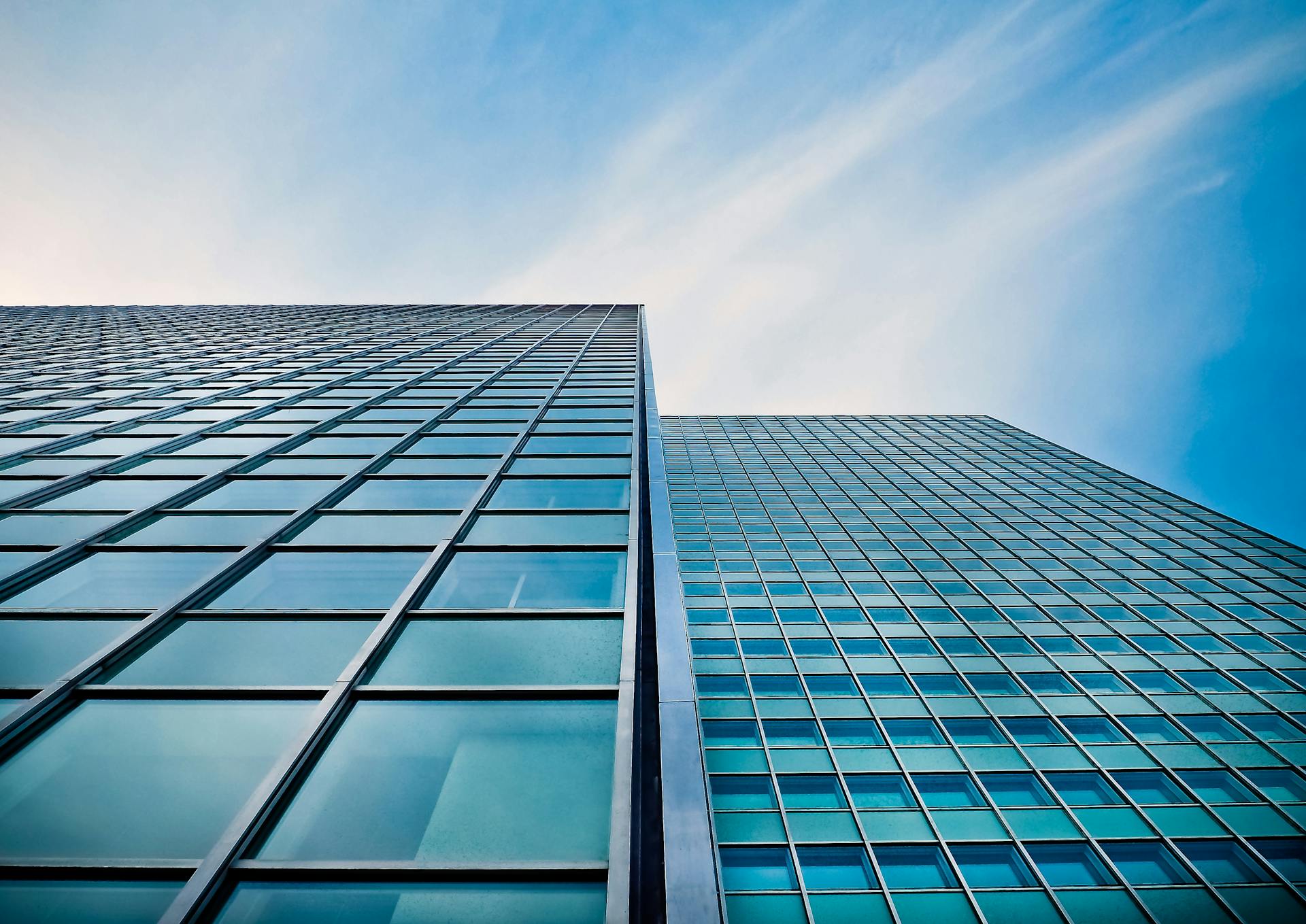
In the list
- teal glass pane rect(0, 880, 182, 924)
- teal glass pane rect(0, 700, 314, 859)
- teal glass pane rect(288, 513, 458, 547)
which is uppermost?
teal glass pane rect(288, 513, 458, 547)

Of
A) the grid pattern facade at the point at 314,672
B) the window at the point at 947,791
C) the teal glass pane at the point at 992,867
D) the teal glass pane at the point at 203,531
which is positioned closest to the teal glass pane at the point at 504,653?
the grid pattern facade at the point at 314,672

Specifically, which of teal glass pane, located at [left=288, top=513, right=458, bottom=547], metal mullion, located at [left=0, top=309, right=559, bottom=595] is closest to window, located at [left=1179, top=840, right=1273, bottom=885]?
teal glass pane, located at [left=288, top=513, right=458, bottom=547]

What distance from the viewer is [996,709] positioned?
21797 mm

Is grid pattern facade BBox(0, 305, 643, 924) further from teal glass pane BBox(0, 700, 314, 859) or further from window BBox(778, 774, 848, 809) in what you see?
window BBox(778, 774, 848, 809)

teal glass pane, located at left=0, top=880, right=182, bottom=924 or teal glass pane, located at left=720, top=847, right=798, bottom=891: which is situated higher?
teal glass pane, located at left=0, top=880, right=182, bottom=924

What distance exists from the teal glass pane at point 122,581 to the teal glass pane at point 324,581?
584 mm

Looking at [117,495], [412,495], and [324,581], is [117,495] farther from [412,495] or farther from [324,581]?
[324,581]

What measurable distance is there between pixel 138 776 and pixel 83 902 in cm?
104

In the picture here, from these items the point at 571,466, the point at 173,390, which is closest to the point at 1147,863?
the point at 571,466

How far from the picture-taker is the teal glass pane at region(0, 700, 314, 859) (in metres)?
4.29

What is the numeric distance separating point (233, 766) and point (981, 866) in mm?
18965

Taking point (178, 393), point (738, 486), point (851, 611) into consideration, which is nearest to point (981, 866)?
point (851, 611)

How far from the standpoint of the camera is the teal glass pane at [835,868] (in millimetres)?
16078

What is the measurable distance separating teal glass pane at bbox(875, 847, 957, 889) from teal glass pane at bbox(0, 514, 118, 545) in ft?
62.3
